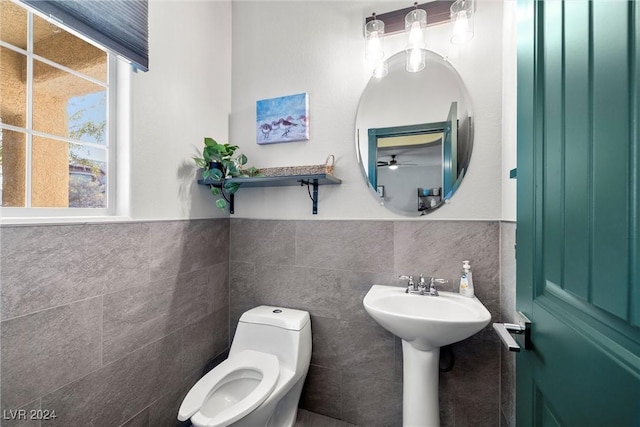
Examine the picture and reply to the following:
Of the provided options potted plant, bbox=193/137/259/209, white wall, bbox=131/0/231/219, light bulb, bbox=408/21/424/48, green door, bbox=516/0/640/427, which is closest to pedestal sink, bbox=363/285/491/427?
green door, bbox=516/0/640/427

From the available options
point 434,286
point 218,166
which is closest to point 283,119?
point 218,166

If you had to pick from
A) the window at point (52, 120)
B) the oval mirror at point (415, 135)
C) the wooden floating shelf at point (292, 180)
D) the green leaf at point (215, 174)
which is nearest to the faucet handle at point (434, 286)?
the oval mirror at point (415, 135)

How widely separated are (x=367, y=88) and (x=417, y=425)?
176cm

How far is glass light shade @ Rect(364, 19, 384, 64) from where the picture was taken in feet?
4.96

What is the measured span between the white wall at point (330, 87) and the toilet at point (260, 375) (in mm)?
Answer: 663

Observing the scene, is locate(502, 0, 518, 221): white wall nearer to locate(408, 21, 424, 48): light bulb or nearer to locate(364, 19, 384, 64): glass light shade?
locate(408, 21, 424, 48): light bulb

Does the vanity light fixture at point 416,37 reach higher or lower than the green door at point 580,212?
higher

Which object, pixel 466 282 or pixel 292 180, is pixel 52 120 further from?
pixel 466 282

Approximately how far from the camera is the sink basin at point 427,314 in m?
1.07

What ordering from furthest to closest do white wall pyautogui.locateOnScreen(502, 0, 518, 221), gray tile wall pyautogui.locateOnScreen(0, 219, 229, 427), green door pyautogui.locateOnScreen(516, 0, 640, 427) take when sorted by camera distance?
white wall pyautogui.locateOnScreen(502, 0, 518, 221) → gray tile wall pyautogui.locateOnScreen(0, 219, 229, 427) → green door pyautogui.locateOnScreen(516, 0, 640, 427)

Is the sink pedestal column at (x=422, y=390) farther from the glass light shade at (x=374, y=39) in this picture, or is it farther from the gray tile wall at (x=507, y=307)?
the glass light shade at (x=374, y=39)

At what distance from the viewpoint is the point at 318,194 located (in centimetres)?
168

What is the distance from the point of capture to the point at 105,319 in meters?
1.15

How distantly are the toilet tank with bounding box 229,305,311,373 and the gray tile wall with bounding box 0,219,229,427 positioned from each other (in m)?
0.32
